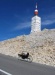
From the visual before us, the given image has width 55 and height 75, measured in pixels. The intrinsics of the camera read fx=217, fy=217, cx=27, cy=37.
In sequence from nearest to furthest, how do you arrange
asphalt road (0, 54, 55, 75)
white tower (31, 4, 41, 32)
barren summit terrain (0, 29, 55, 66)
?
1. asphalt road (0, 54, 55, 75)
2. barren summit terrain (0, 29, 55, 66)
3. white tower (31, 4, 41, 32)

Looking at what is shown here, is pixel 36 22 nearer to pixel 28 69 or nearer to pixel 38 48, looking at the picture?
pixel 38 48

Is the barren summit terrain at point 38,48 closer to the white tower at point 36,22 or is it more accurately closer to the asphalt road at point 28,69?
the asphalt road at point 28,69

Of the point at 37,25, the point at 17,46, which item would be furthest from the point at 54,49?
the point at 37,25

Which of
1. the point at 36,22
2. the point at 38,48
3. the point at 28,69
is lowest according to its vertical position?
the point at 28,69

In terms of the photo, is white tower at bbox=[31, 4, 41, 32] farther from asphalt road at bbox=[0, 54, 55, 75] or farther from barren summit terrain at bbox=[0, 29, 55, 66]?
asphalt road at bbox=[0, 54, 55, 75]

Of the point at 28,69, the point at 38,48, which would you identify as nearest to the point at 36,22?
the point at 38,48

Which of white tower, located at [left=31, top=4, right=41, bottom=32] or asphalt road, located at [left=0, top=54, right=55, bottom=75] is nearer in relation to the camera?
asphalt road, located at [left=0, top=54, right=55, bottom=75]

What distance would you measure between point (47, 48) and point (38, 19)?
43.7 meters

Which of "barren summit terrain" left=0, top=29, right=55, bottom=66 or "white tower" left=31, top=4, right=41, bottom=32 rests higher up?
"white tower" left=31, top=4, right=41, bottom=32

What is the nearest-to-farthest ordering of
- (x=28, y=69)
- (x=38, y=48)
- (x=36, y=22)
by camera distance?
(x=28, y=69), (x=38, y=48), (x=36, y=22)

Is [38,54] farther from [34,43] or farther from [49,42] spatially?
[34,43]

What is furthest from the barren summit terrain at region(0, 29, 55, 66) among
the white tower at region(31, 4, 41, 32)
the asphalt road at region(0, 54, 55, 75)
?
the white tower at region(31, 4, 41, 32)

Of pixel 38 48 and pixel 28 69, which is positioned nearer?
pixel 28 69

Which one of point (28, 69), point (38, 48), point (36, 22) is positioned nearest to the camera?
point (28, 69)
